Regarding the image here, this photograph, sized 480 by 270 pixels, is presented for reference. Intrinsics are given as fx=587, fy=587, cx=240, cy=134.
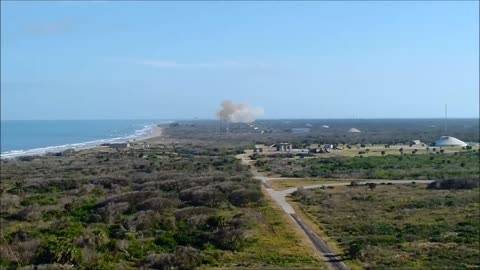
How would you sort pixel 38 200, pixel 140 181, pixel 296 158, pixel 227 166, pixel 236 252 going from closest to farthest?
1. pixel 236 252
2. pixel 38 200
3. pixel 140 181
4. pixel 227 166
5. pixel 296 158

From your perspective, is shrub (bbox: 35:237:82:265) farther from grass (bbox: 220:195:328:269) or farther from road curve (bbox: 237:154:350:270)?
road curve (bbox: 237:154:350:270)

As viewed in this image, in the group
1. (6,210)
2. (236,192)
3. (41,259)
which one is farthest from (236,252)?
(6,210)

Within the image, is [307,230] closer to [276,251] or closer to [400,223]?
[276,251]

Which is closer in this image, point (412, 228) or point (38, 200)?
point (412, 228)

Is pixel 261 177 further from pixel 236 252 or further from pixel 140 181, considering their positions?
pixel 236 252

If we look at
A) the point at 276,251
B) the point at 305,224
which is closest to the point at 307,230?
the point at 305,224

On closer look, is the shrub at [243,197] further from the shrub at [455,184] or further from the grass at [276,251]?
the shrub at [455,184]

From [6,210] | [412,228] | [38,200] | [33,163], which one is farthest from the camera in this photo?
[33,163]

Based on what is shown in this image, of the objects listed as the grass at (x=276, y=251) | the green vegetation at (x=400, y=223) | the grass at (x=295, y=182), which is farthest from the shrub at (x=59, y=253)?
the grass at (x=295, y=182)
